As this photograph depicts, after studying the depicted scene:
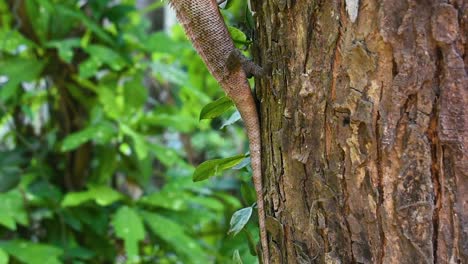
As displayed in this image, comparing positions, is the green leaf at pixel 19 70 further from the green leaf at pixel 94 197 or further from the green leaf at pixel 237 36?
the green leaf at pixel 237 36

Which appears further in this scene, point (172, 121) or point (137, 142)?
point (172, 121)

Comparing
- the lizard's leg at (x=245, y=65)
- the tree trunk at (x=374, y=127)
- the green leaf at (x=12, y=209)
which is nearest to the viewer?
the tree trunk at (x=374, y=127)

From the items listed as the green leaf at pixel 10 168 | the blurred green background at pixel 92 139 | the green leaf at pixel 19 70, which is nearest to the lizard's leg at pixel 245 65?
the blurred green background at pixel 92 139

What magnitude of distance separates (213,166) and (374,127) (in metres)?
0.44

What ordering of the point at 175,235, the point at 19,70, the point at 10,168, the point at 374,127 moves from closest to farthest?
the point at 374,127 → the point at 175,235 → the point at 19,70 → the point at 10,168

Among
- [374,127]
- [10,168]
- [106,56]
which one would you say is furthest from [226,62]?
[10,168]

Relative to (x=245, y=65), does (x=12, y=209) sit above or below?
below

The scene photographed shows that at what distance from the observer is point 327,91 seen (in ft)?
2.68

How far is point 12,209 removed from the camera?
2.05 metres

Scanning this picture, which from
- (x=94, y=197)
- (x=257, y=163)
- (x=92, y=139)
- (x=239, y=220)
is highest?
(x=257, y=163)

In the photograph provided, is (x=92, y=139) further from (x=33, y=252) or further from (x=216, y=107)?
(x=216, y=107)

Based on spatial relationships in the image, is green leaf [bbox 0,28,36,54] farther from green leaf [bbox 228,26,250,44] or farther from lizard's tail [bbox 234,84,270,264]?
lizard's tail [bbox 234,84,270,264]

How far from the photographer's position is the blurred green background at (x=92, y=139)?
85.7 inches

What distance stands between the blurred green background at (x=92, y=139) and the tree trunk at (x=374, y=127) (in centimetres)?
111
